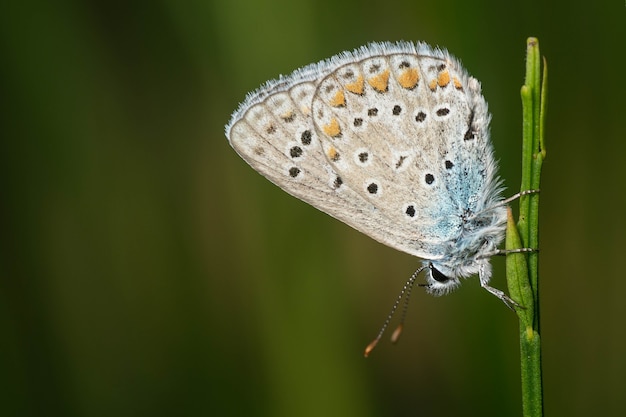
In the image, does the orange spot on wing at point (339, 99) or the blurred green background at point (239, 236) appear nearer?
the orange spot on wing at point (339, 99)

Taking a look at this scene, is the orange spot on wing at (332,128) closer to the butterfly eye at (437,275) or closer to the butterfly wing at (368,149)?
the butterfly wing at (368,149)

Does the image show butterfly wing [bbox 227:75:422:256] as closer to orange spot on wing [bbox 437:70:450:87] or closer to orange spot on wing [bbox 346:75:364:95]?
orange spot on wing [bbox 346:75:364:95]

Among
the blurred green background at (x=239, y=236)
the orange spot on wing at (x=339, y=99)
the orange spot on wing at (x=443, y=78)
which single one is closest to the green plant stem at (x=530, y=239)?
the orange spot on wing at (x=443, y=78)

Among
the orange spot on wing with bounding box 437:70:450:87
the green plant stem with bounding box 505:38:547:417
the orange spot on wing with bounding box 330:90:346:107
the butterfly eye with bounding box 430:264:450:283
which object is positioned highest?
the orange spot on wing with bounding box 437:70:450:87

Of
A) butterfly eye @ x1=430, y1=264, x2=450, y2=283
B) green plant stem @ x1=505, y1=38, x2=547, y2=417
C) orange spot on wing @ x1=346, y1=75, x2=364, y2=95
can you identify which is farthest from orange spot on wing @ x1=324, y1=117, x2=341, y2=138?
green plant stem @ x1=505, y1=38, x2=547, y2=417

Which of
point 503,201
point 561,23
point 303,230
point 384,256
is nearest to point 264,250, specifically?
point 303,230

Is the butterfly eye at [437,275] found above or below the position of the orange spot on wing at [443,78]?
below
